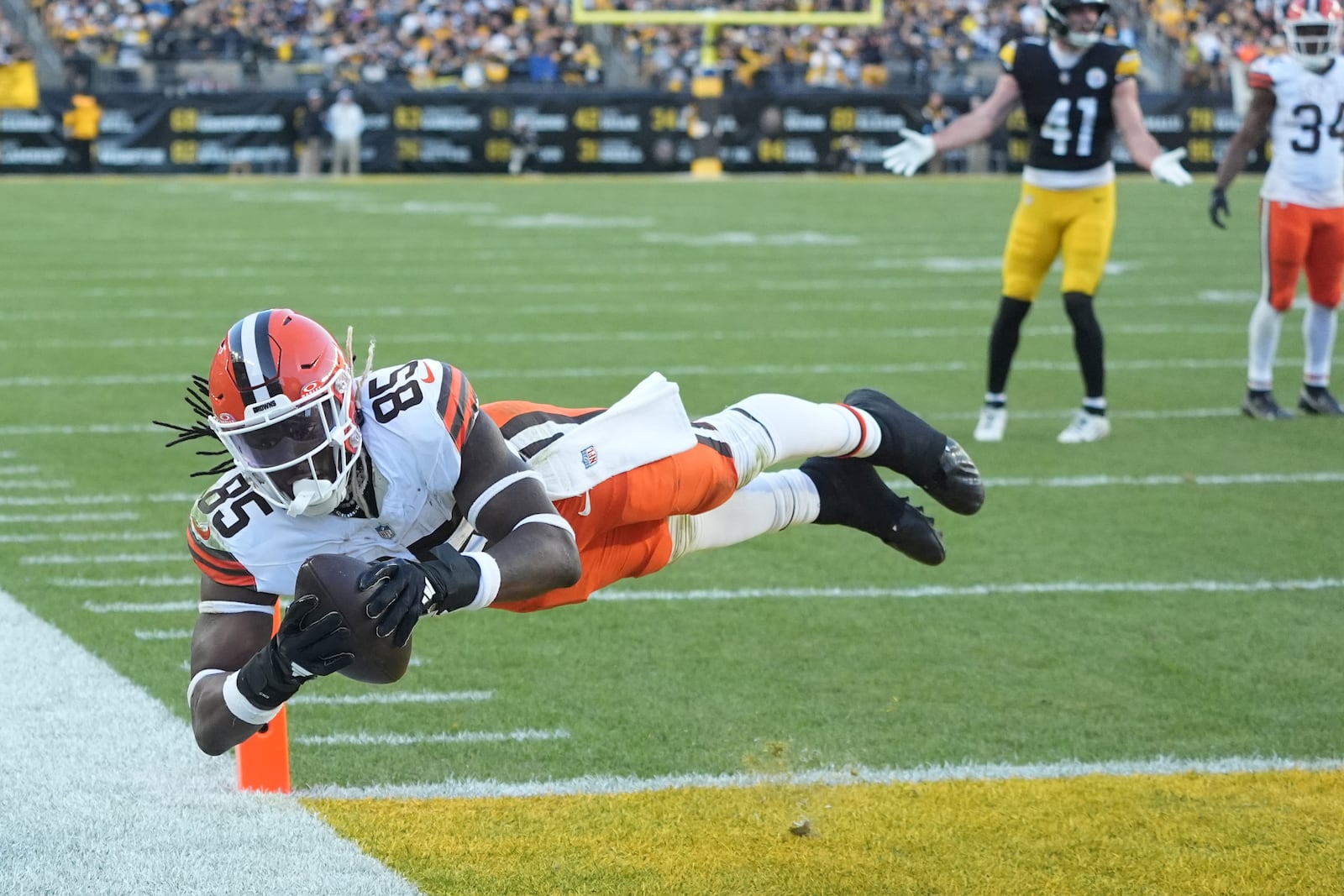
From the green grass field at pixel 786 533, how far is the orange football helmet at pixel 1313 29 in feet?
5.26

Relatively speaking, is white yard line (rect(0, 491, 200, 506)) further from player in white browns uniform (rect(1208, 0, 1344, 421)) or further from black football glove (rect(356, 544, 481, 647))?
player in white browns uniform (rect(1208, 0, 1344, 421))

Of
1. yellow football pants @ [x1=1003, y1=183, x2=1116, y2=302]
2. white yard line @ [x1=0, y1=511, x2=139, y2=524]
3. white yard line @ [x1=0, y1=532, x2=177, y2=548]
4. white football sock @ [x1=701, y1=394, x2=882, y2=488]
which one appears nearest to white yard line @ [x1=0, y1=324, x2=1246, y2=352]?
yellow football pants @ [x1=1003, y1=183, x2=1116, y2=302]

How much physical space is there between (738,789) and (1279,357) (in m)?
6.87

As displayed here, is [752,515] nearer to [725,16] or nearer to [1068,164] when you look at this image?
[1068,164]

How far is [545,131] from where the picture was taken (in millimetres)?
25406

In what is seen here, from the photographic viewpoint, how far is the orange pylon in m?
3.70

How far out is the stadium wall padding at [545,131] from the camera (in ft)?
81.1

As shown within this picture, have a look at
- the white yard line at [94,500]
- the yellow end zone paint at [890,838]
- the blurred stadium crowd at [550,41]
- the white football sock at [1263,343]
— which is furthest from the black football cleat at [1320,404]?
the blurred stadium crowd at [550,41]

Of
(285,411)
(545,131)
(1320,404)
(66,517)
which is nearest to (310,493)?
(285,411)

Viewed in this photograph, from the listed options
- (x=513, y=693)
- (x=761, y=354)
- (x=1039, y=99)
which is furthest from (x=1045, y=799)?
(x=761, y=354)

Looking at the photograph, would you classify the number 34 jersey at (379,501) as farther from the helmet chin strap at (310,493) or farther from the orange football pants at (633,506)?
the orange football pants at (633,506)

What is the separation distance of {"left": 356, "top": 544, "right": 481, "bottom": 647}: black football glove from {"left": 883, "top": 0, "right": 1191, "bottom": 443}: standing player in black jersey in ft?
15.6

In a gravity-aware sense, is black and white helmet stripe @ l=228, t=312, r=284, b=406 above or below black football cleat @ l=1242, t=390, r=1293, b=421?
above

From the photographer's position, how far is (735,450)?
151 inches
